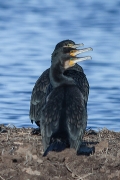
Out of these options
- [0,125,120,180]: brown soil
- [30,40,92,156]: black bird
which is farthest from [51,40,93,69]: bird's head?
[0,125,120,180]: brown soil

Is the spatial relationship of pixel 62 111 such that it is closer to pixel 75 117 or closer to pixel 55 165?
pixel 75 117

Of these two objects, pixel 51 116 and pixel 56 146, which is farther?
pixel 51 116

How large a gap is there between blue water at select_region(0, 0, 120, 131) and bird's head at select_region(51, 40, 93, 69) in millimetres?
3768

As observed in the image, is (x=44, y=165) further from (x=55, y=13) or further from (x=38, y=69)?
(x=55, y=13)

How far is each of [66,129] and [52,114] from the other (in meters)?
0.26

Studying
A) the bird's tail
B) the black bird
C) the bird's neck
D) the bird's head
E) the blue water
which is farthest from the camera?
the blue water

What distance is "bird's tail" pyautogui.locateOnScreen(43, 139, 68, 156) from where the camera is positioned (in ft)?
28.6

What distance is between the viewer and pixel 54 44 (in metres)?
22.9

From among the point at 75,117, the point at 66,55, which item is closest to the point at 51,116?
the point at 75,117

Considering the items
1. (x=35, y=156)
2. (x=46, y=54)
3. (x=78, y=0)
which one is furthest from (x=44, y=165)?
(x=78, y=0)

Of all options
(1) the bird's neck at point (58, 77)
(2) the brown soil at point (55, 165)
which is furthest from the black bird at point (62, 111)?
(2) the brown soil at point (55, 165)

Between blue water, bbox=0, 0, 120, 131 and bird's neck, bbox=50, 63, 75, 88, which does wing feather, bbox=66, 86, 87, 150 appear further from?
blue water, bbox=0, 0, 120, 131

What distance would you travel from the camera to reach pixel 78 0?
3472 cm

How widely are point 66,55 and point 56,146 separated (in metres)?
1.61
